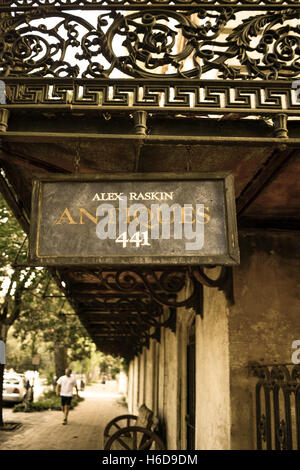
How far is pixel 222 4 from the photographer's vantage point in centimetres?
351

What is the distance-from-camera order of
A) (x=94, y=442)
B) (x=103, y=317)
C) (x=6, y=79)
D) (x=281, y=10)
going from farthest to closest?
(x=94, y=442), (x=103, y=317), (x=281, y=10), (x=6, y=79)

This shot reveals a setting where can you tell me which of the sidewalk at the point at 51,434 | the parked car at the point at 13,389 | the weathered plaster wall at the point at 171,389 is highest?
the weathered plaster wall at the point at 171,389

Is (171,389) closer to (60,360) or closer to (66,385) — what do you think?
(66,385)

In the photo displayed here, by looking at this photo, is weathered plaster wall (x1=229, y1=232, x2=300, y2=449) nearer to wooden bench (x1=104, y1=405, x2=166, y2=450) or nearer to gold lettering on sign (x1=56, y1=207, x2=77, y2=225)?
gold lettering on sign (x1=56, y1=207, x2=77, y2=225)

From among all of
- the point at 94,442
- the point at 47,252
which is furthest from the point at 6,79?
the point at 94,442

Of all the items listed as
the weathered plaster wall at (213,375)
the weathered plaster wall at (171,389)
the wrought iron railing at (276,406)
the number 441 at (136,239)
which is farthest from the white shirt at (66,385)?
the number 441 at (136,239)

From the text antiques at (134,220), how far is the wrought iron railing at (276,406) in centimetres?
126

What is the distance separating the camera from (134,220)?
2.75 metres

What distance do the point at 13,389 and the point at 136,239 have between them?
21232 mm

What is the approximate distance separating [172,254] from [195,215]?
0.31 meters

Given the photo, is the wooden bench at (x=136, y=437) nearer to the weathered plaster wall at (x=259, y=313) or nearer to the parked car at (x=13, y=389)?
the weathered plaster wall at (x=259, y=313)

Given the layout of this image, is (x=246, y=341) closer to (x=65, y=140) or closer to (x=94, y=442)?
(x=65, y=140)

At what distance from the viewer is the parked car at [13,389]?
2097 cm

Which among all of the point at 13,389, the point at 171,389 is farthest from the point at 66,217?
the point at 13,389
